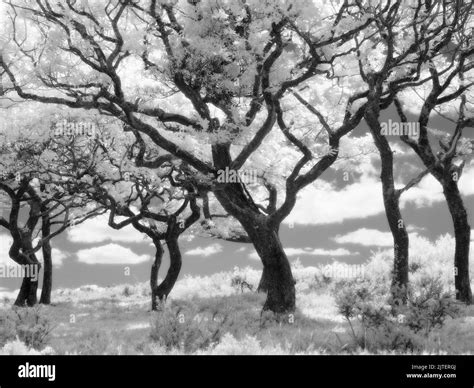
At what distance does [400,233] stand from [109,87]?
966 cm

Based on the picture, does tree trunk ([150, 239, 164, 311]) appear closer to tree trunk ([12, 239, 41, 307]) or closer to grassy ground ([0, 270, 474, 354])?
grassy ground ([0, 270, 474, 354])

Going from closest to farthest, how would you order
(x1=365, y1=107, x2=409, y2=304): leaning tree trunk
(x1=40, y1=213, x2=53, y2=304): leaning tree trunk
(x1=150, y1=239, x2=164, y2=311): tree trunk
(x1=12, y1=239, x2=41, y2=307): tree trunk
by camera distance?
(x1=365, y1=107, x2=409, y2=304): leaning tree trunk → (x1=150, y1=239, x2=164, y2=311): tree trunk → (x1=12, y1=239, x2=41, y2=307): tree trunk → (x1=40, y1=213, x2=53, y2=304): leaning tree trunk

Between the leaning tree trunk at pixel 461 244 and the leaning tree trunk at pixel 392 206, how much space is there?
1688 mm

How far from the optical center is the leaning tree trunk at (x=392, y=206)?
16.9 metres

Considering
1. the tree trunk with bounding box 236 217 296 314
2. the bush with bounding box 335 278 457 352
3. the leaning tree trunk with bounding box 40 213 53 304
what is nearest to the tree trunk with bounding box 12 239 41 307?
the leaning tree trunk with bounding box 40 213 53 304

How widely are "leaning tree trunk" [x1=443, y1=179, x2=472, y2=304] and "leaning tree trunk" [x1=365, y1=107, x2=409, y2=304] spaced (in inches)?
66.5

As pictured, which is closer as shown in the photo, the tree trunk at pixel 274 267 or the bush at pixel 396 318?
the bush at pixel 396 318

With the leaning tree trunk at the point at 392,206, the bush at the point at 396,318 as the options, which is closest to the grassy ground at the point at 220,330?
the bush at the point at 396,318

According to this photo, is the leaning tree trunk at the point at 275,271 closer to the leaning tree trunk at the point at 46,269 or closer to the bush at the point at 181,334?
the bush at the point at 181,334

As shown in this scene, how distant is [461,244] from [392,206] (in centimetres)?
251

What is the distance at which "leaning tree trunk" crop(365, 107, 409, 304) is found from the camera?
16859 mm

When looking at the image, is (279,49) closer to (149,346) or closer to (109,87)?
(109,87)
